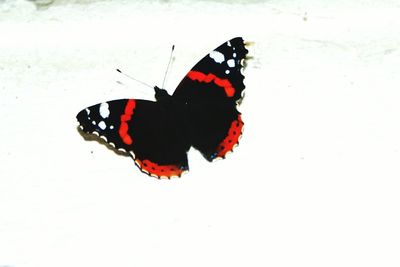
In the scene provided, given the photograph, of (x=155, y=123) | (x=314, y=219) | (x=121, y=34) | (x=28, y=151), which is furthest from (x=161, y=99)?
(x=314, y=219)

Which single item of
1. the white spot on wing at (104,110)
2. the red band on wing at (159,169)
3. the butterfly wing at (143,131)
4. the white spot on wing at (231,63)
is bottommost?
the red band on wing at (159,169)

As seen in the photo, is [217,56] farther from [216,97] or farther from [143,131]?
[143,131]

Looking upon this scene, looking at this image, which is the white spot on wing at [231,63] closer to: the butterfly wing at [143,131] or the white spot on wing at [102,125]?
the butterfly wing at [143,131]

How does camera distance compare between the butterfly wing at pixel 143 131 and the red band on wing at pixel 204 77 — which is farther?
the red band on wing at pixel 204 77

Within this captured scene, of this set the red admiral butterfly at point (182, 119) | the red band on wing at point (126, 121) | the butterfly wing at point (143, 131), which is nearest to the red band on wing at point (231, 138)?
the red admiral butterfly at point (182, 119)

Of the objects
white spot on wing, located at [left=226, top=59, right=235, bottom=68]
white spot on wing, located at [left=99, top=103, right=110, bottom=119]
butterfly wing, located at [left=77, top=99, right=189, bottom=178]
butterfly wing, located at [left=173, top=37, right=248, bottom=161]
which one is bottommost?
butterfly wing, located at [left=77, top=99, right=189, bottom=178]

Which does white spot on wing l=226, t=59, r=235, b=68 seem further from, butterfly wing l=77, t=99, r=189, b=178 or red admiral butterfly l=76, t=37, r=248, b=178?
butterfly wing l=77, t=99, r=189, b=178

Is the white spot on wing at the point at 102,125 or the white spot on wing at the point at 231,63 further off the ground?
the white spot on wing at the point at 231,63

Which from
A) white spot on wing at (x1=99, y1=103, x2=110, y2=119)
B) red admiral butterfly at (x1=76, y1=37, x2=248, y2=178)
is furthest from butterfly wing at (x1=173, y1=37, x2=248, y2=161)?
white spot on wing at (x1=99, y1=103, x2=110, y2=119)
